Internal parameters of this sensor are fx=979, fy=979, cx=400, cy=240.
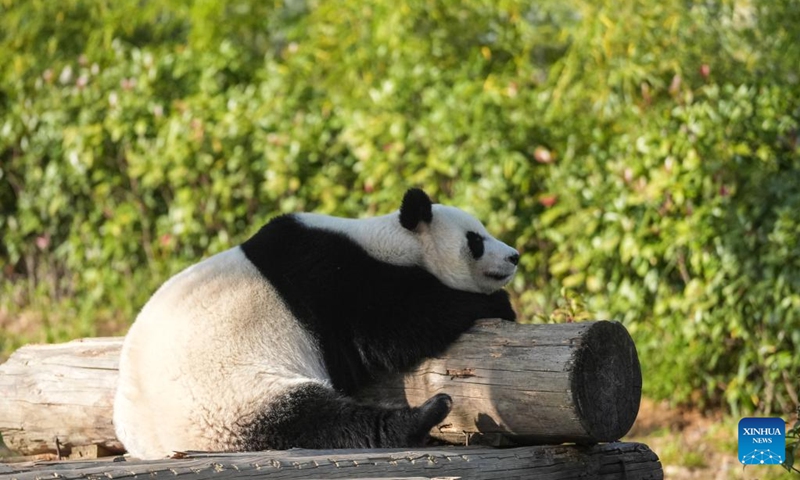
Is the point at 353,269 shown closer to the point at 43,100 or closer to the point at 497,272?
the point at 497,272

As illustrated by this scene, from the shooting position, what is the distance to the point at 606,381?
12.2ft

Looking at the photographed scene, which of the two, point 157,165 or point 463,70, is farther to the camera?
point 157,165

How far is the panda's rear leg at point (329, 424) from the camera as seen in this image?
11.8 ft

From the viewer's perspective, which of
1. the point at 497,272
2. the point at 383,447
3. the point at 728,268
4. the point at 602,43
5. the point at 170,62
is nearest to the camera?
the point at 383,447

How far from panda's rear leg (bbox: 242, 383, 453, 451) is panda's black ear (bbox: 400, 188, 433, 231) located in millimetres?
836

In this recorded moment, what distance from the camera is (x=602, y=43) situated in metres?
7.01

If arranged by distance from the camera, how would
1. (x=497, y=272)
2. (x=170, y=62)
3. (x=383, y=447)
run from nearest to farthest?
(x=383, y=447), (x=497, y=272), (x=170, y=62)

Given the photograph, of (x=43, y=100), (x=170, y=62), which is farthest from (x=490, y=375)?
(x=43, y=100)

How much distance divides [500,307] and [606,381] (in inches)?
24.3

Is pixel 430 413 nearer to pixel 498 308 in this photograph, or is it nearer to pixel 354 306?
pixel 354 306

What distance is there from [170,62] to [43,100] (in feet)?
4.15

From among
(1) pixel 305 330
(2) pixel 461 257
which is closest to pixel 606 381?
(2) pixel 461 257

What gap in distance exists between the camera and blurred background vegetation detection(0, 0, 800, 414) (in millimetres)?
6059

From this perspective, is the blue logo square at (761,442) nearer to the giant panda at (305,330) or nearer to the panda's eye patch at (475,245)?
the giant panda at (305,330)
